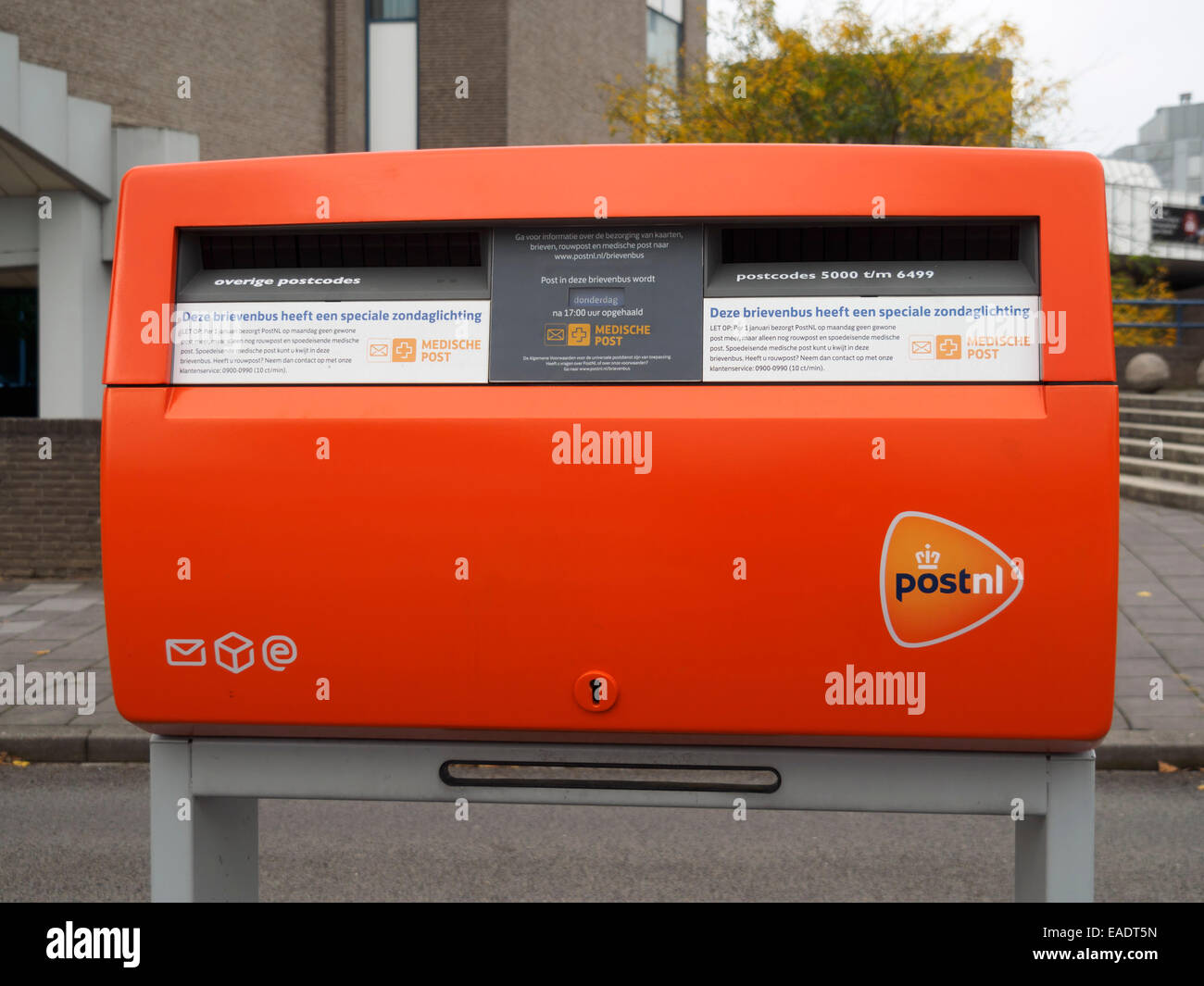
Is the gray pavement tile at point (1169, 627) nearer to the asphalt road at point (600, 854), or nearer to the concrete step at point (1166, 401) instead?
the asphalt road at point (600, 854)

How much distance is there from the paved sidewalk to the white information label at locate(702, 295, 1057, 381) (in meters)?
4.03

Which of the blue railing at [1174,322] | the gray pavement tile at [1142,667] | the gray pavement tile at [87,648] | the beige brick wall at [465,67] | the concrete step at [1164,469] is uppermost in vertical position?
the beige brick wall at [465,67]

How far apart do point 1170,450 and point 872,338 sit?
44.3 feet

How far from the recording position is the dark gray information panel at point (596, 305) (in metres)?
1.72

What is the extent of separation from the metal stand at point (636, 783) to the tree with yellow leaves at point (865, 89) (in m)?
15.4

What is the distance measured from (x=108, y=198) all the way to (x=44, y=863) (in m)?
15.4

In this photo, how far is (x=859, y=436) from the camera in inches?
64.9

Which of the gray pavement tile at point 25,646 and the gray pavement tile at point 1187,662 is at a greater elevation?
the gray pavement tile at point 1187,662

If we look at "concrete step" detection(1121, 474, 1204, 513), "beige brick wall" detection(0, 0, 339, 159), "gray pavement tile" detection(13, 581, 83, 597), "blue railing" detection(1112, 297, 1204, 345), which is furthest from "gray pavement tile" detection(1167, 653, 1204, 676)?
"beige brick wall" detection(0, 0, 339, 159)

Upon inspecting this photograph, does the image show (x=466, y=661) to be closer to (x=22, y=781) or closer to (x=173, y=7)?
(x=22, y=781)

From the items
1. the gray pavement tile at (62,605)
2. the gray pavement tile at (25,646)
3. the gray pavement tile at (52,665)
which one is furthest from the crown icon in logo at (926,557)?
the gray pavement tile at (62,605)

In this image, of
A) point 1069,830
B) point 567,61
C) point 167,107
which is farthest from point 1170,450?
point 567,61

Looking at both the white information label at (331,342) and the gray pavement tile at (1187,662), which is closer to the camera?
the white information label at (331,342)

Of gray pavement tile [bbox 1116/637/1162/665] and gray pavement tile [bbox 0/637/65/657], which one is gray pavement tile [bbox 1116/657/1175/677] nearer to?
gray pavement tile [bbox 1116/637/1162/665]
